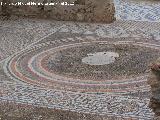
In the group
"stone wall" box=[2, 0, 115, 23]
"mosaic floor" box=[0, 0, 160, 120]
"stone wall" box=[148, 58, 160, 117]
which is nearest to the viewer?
"stone wall" box=[148, 58, 160, 117]

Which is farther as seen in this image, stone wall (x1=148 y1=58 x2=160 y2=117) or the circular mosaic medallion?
the circular mosaic medallion

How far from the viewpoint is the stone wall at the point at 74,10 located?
6.80 m

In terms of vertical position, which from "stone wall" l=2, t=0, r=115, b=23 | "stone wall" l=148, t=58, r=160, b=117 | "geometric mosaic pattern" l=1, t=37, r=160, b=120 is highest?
"stone wall" l=148, t=58, r=160, b=117

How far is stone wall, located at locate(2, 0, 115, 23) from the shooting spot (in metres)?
6.80

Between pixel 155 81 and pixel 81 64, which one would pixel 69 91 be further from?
pixel 155 81

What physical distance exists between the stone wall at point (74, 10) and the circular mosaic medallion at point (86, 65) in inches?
47.7

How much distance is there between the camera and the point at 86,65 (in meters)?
4.79

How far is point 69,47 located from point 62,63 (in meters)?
0.61

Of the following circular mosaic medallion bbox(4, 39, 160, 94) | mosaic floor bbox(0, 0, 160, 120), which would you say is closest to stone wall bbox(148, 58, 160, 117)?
mosaic floor bbox(0, 0, 160, 120)

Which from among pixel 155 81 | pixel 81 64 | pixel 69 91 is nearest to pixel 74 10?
pixel 81 64

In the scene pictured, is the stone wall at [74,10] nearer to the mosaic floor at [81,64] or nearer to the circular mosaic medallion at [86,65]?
the mosaic floor at [81,64]

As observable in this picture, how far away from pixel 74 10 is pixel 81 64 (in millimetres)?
2279

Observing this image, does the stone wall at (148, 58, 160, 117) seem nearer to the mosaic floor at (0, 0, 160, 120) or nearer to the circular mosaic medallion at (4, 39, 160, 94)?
the mosaic floor at (0, 0, 160, 120)

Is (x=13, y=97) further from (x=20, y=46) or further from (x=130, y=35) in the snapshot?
(x=130, y=35)
